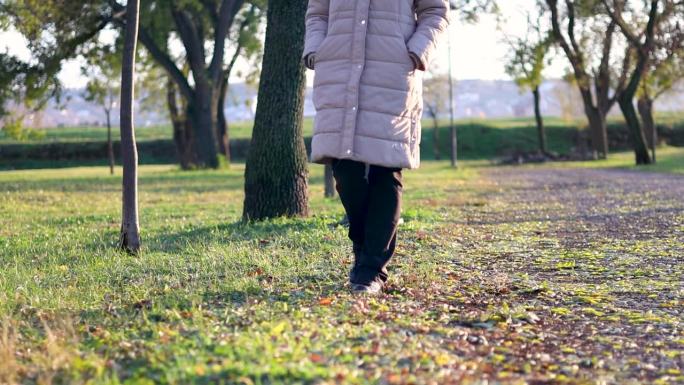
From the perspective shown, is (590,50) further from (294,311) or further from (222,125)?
(294,311)

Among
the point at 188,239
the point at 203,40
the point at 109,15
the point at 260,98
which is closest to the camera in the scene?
the point at 188,239

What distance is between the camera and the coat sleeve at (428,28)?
6.02 metres

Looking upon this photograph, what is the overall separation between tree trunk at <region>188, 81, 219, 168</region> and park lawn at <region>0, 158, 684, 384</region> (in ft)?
82.5

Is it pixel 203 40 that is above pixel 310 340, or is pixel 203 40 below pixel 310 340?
above

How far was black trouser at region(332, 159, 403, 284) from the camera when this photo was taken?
6.11 meters

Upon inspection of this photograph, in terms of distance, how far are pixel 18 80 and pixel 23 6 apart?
14.0 ft

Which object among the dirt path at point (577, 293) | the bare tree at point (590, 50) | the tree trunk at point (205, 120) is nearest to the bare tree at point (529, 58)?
the bare tree at point (590, 50)

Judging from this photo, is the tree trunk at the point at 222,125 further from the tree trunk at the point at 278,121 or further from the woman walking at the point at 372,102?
the woman walking at the point at 372,102

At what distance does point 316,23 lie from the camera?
6383 millimetres

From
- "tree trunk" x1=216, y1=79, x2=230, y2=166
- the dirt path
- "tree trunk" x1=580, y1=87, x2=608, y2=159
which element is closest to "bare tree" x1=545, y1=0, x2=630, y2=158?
"tree trunk" x1=580, y1=87, x2=608, y2=159

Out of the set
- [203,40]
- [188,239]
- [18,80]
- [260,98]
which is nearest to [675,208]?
[260,98]

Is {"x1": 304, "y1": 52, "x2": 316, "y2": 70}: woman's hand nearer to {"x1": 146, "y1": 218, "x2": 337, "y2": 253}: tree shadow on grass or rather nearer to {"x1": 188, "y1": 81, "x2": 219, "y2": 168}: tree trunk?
{"x1": 146, "y1": 218, "x2": 337, "y2": 253}: tree shadow on grass

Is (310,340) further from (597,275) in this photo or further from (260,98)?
(260,98)

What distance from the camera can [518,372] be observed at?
4.36m
